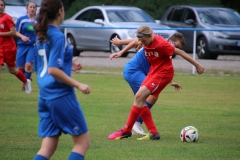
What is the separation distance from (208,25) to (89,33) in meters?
4.10

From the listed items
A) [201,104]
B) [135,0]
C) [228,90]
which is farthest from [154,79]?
[135,0]

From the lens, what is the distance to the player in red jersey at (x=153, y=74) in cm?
784

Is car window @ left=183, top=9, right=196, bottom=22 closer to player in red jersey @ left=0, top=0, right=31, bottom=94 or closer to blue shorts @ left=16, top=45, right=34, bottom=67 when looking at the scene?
blue shorts @ left=16, top=45, right=34, bottom=67

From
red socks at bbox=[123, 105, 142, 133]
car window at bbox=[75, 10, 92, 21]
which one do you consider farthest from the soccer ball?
car window at bbox=[75, 10, 92, 21]

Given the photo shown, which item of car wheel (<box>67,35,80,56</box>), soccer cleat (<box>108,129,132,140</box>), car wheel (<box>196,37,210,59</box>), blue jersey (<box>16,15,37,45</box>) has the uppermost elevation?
soccer cleat (<box>108,129,132,140</box>)

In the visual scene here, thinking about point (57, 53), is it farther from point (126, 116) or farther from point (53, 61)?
point (126, 116)

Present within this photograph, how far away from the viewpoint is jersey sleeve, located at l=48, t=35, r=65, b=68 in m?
5.01

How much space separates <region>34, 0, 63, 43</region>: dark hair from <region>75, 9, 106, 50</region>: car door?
609 inches

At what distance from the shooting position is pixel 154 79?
317 inches

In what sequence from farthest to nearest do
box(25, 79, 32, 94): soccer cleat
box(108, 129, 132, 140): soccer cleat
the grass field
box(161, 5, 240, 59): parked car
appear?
box(161, 5, 240, 59): parked car → box(25, 79, 32, 94): soccer cleat → box(108, 129, 132, 140): soccer cleat → the grass field

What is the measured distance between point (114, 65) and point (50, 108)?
14288 mm

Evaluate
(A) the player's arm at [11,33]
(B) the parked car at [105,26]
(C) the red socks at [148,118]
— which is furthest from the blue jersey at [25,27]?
(B) the parked car at [105,26]

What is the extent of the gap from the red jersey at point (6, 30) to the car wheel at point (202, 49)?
8.63 m

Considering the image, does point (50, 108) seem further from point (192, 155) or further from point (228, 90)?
point (228, 90)
